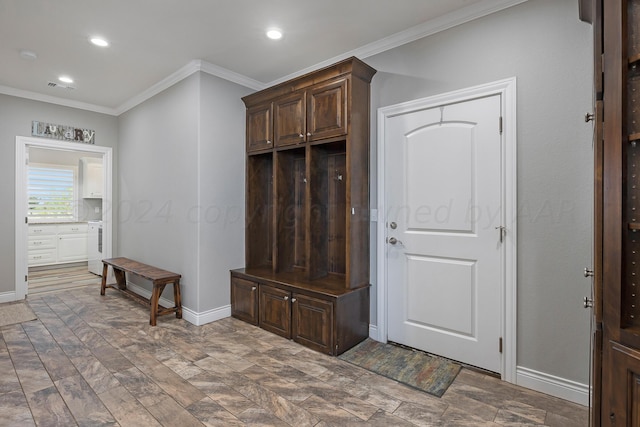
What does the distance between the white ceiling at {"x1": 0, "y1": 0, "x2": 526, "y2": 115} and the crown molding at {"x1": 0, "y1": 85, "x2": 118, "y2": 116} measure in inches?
8.1

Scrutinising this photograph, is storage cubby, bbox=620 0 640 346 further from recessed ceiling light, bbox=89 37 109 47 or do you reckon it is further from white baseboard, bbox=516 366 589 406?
recessed ceiling light, bbox=89 37 109 47

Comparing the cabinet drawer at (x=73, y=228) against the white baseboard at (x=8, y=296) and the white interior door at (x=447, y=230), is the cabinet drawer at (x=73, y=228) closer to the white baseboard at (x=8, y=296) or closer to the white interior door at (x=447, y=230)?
the white baseboard at (x=8, y=296)

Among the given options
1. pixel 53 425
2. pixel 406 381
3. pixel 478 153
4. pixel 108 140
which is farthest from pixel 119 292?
pixel 478 153

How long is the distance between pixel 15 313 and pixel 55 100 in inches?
109

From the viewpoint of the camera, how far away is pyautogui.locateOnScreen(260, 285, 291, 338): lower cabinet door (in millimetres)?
3004

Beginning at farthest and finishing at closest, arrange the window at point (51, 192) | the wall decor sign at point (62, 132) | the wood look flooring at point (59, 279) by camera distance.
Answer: the window at point (51, 192) < the wood look flooring at point (59, 279) < the wall decor sign at point (62, 132)

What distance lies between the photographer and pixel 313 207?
3137 mm

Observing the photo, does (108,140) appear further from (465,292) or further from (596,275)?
(596,275)

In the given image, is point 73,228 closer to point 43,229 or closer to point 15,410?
point 43,229

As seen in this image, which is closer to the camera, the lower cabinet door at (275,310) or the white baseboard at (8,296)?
the lower cabinet door at (275,310)

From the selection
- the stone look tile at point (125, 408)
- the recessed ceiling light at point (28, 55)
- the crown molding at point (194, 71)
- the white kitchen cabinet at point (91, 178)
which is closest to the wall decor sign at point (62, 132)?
the crown molding at point (194, 71)

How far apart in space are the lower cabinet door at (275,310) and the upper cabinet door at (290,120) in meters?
1.46

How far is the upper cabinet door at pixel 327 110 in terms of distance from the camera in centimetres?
279

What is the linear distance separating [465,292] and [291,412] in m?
1.51
